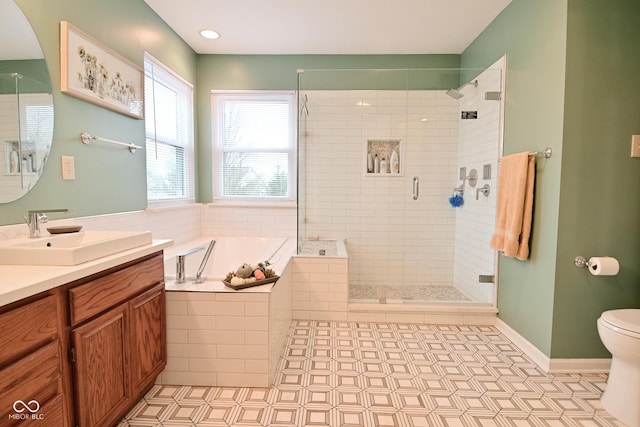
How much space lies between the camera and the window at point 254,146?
3.58 metres

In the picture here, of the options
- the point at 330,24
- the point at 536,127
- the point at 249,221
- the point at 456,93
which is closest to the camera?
the point at 536,127

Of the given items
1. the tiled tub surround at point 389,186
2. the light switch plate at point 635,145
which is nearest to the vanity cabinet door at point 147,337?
the tiled tub surround at point 389,186

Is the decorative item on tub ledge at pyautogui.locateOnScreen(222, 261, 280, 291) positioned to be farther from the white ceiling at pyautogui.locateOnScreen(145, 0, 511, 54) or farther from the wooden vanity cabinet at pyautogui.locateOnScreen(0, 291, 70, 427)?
the white ceiling at pyautogui.locateOnScreen(145, 0, 511, 54)

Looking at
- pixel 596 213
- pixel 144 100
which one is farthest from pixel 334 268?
pixel 144 100

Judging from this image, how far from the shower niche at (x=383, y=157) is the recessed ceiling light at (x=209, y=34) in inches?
67.0

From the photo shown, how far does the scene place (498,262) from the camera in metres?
2.72

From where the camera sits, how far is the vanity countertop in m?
0.94

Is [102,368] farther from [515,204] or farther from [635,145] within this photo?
[635,145]

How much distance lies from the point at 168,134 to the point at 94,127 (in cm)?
101

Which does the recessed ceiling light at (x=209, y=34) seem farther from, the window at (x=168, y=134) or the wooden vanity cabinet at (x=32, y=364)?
the wooden vanity cabinet at (x=32, y=364)

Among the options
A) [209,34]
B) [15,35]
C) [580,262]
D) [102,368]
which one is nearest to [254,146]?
[209,34]

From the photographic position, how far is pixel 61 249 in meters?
1.21

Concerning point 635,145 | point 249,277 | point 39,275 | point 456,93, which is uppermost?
point 456,93

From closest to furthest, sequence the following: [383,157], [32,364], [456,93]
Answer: [32,364] → [456,93] → [383,157]
